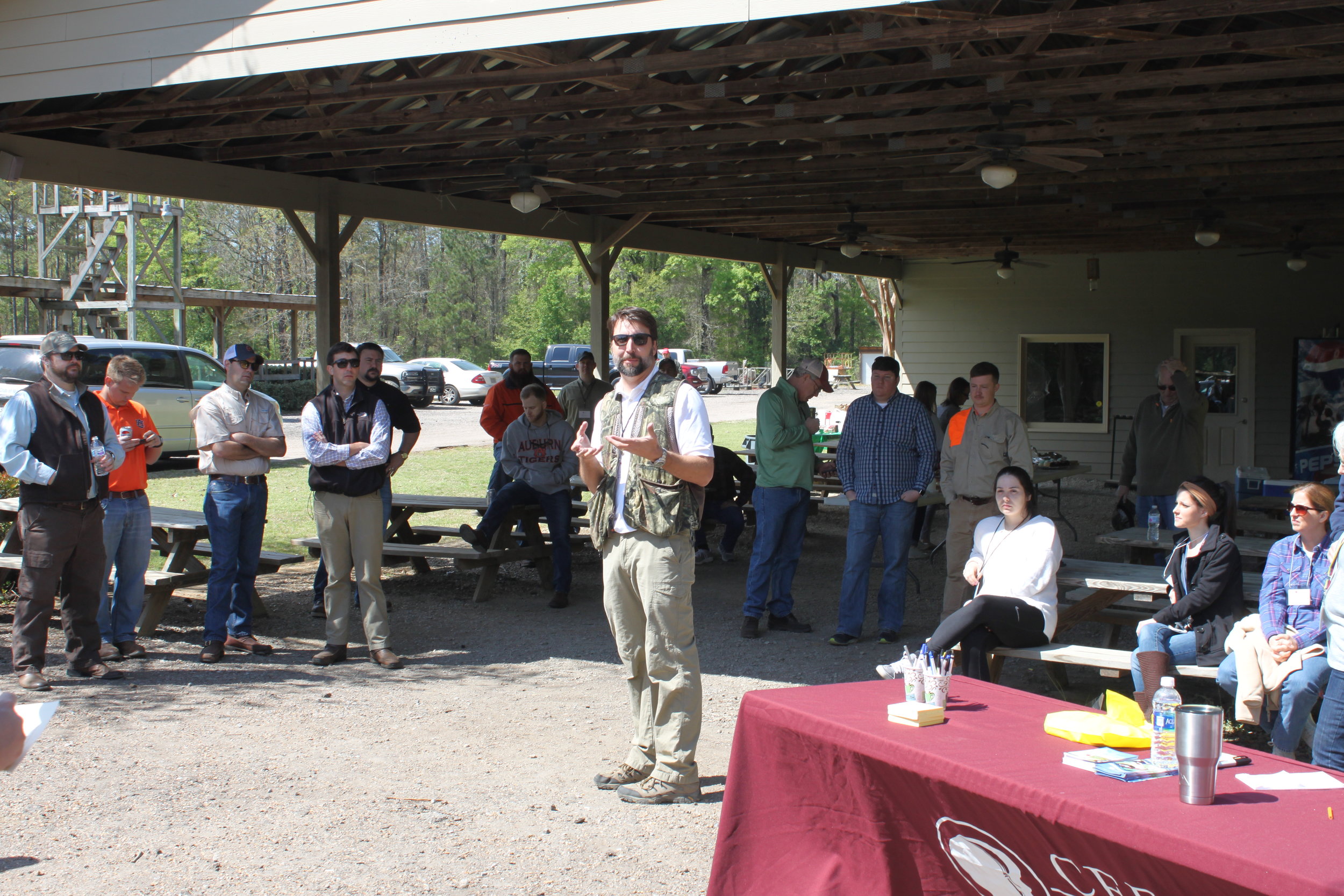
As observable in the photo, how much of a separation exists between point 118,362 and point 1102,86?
5642 millimetres

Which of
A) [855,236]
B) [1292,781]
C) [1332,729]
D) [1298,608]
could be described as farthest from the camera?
[855,236]

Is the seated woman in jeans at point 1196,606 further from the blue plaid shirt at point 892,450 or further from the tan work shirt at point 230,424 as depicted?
the tan work shirt at point 230,424

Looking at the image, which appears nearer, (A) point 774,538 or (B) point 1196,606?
(B) point 1196,606

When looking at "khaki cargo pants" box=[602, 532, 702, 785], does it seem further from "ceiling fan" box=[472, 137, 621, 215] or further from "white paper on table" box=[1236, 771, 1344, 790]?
"ceiling fan" box=[472, 137, 621, 215]

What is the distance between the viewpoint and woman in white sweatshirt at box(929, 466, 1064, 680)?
5.15m

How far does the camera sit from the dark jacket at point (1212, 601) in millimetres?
4809

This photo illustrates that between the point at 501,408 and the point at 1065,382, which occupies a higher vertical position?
the point at 1065,382

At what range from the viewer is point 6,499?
7.67 m

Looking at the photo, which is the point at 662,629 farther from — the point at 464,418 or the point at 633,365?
the point at 464,418

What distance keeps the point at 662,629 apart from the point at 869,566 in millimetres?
3003

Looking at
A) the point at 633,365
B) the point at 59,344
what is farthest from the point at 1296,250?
the point at 59,344

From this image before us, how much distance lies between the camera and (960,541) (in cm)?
659

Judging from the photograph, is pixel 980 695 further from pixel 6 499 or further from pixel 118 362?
pixel 6 499

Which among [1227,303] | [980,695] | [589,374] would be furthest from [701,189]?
[1227,303]
